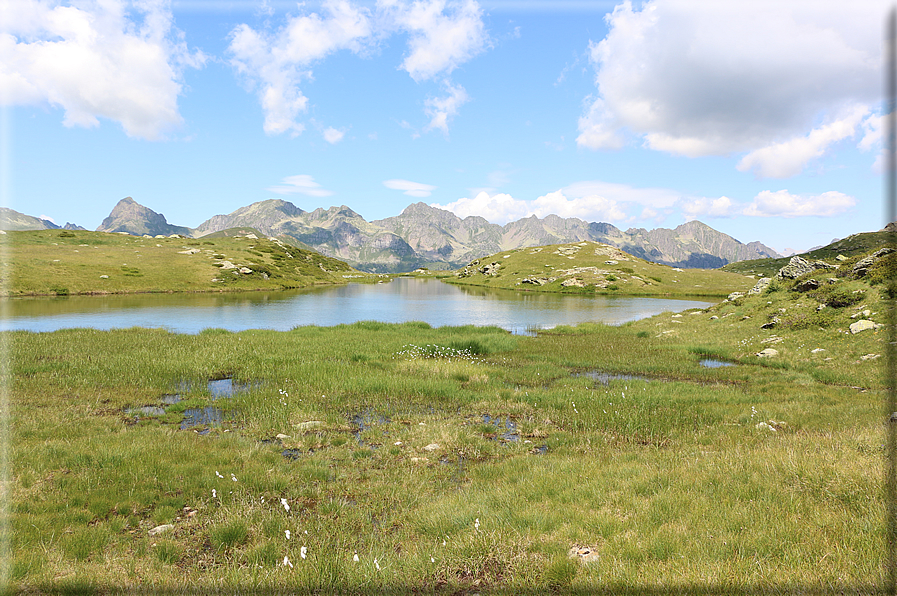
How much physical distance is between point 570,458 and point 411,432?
6085mm

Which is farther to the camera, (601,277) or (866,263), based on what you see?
(601,277)

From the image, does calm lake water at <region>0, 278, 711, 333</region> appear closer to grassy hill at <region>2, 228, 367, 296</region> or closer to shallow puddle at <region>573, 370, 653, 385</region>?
grassy hill at <region>2, 228, 367, 296</region>

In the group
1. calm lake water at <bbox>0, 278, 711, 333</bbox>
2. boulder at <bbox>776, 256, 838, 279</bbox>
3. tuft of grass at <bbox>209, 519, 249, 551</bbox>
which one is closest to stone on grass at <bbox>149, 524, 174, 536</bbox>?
tuft of grass at <bbox>209, 519, 249, 551</bbox>

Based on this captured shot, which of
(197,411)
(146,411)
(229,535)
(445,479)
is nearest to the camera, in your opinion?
(229,535)

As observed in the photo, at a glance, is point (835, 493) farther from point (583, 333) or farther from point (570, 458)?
point (583, 333)

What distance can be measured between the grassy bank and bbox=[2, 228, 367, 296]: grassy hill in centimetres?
8516

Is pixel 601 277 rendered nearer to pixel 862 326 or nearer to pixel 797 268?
pixel 797 268

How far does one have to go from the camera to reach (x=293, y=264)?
181 metres

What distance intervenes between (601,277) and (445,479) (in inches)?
5783

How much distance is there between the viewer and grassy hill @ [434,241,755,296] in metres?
136

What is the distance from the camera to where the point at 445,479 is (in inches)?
449

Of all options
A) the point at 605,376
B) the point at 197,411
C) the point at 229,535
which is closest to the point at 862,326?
the point at 605,376

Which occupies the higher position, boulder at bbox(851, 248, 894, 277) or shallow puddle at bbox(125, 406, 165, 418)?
boulder at bbox(851, 248, 894, 277)

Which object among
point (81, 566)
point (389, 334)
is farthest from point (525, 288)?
point (81, 566)
